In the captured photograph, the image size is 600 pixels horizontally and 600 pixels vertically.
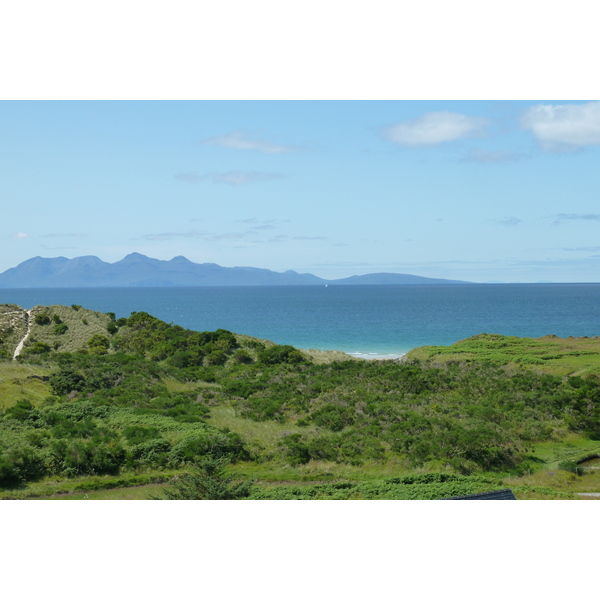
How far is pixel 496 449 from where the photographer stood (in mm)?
21422

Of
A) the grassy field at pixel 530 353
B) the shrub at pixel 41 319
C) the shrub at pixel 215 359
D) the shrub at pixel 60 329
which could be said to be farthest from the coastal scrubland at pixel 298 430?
the shrub at pixel 41 319

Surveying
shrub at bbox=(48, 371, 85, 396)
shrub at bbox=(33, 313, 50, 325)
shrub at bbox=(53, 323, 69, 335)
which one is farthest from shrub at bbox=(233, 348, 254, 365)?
shrub at bbox=(33, 313, 50, 325)

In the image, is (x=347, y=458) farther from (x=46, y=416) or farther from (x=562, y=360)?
(x=562, y=360)

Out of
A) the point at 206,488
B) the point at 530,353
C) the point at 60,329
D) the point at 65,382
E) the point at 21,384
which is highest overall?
the point at 60,329

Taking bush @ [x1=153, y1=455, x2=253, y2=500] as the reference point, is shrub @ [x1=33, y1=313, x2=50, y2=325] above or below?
above

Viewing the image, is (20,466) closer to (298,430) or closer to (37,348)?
(298,430)

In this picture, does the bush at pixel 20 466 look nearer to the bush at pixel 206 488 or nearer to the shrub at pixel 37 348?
the bush at pixel 206 488

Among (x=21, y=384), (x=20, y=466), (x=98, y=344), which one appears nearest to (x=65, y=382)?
(x=21, y=384)

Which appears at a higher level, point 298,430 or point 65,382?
point 65,382

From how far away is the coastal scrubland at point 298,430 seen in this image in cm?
1848

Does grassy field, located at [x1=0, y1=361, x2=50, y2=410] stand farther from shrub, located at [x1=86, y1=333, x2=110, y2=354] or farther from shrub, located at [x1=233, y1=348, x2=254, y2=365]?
shrub, located at [x1=233, y1=348, x2=254, y2=365]

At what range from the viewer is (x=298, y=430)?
25734 millimetres

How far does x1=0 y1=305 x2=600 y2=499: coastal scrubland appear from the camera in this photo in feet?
60.6

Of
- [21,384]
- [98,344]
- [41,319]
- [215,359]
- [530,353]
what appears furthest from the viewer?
[41,319]
